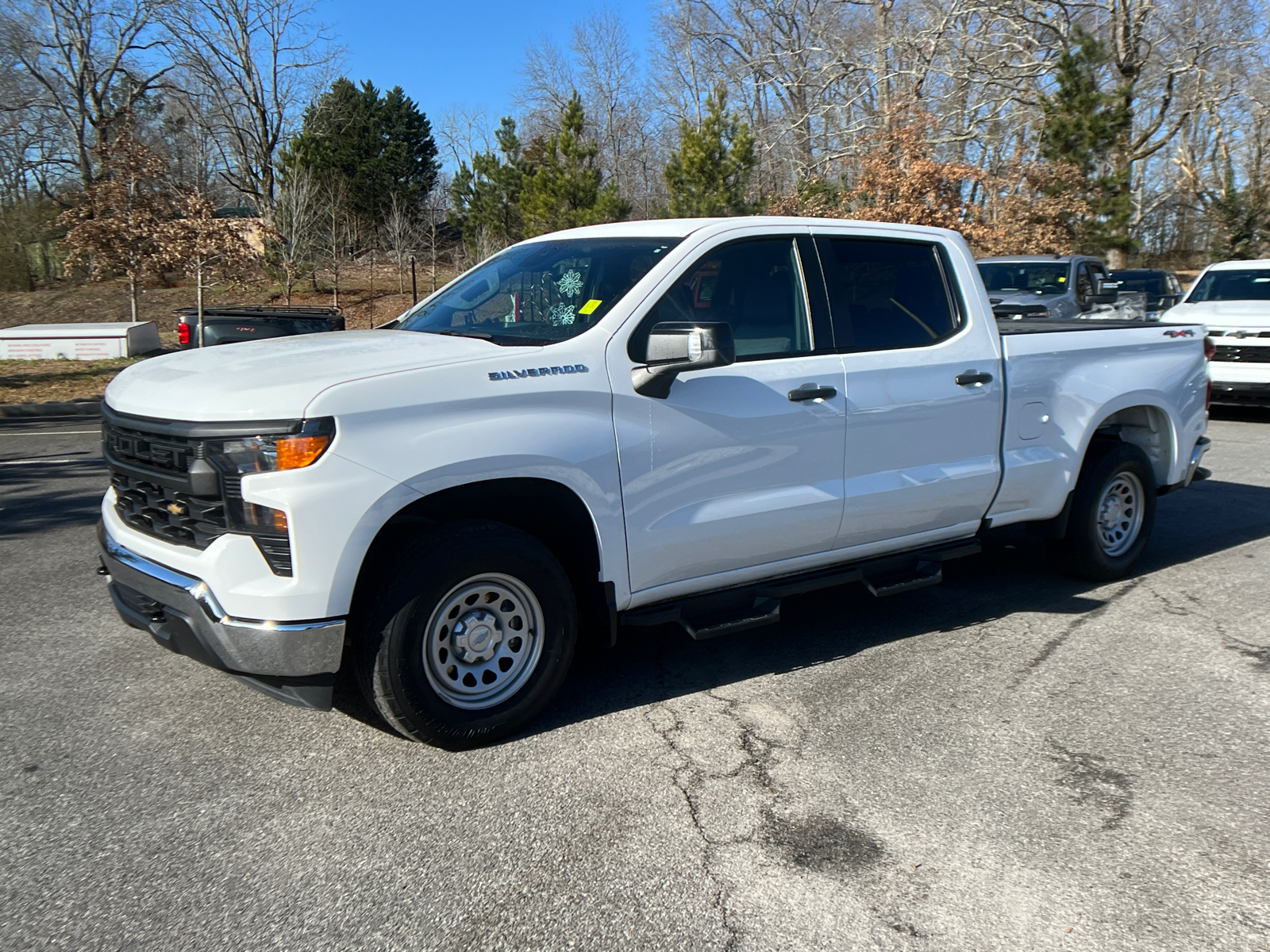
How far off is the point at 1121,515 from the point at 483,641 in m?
4.20

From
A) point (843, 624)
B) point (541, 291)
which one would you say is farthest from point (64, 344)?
point (843, 624)

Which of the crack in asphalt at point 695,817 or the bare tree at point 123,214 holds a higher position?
the bare tree at point 123,214

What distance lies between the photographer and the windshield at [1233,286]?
44.2 feet

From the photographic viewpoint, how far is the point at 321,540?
135 inches

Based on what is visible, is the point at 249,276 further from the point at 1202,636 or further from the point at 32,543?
the point at 1202,636

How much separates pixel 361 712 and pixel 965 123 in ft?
126

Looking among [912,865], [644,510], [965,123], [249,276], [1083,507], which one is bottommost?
[912,865]

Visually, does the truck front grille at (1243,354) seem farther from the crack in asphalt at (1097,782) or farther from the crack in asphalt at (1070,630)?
the crack in asphalt at (1097,782)

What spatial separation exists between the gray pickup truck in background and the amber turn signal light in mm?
12304

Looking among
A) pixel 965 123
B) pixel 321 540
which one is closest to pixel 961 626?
pixel 321 540

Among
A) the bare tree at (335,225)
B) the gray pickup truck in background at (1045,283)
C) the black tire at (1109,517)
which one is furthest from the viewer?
the bare tree at (335,225)

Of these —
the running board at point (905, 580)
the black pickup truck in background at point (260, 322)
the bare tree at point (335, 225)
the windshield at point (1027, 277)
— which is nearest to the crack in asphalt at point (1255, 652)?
the running board at point (905, 580)

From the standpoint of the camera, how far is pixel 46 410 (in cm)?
1507

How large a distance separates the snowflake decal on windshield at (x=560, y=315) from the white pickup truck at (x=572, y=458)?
0.08ft
